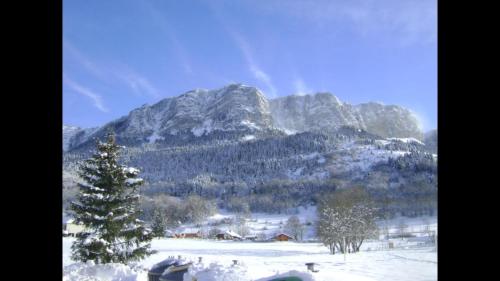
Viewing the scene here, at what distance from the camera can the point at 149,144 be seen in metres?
19.3

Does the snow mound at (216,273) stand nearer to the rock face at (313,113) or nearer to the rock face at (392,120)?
the rock face at (392,120)

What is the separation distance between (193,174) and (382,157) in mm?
8360

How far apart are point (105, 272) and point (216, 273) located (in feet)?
7.31

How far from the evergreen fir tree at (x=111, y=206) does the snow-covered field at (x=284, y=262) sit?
16.9 inches

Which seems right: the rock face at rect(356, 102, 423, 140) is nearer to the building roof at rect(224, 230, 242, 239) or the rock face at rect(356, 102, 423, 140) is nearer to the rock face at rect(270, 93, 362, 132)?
the rock face at rect(270, 93, 362, 132)

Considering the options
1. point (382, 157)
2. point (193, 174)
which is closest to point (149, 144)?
point (193, 174)

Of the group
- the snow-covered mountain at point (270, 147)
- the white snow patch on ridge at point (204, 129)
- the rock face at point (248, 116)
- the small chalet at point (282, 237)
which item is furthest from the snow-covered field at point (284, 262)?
the white snow patch on ridge at point (204, 129)

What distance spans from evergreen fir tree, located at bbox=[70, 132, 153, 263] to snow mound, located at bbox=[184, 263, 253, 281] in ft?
7.81

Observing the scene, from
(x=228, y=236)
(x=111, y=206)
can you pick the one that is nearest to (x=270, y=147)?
(x=228, y=236)

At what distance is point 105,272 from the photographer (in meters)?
7.01
